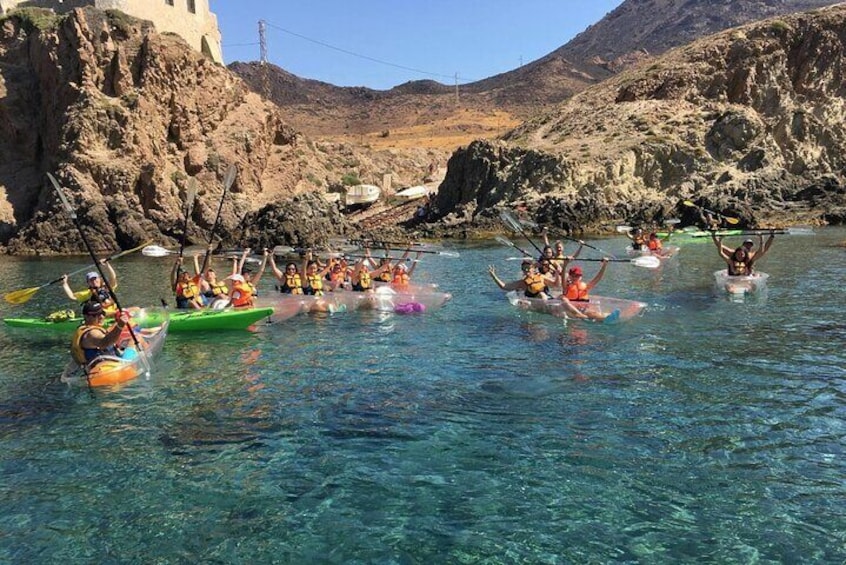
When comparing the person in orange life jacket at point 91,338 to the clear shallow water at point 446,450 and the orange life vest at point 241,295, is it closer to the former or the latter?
the clear shallow water at point 446,450

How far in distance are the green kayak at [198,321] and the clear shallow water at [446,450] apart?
54 cm

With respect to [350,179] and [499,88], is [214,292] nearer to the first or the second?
[350,179]

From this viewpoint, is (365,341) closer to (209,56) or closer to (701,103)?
(209,56)

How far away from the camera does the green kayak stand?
1314 cm

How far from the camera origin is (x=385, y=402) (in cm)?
884

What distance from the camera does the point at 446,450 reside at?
285 inches

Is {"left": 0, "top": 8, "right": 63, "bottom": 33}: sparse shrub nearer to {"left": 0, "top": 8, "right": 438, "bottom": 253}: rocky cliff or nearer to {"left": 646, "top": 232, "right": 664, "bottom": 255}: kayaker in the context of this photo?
{"left": 0, "top": 8, "right": 438, "bottom": 253}: rocky cliff

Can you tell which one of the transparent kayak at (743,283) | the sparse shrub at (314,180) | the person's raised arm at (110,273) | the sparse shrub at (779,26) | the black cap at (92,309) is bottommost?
the transparent kayak at (743,283)

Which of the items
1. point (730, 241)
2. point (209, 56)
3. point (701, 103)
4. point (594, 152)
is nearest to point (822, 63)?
point (701, 103)

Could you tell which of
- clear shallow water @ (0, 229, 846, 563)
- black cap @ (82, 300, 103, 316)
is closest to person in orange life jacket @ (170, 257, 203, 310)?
clear shallow water @ (0, 229, 846, 563)

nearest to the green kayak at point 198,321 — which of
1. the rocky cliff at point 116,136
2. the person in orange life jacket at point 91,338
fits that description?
the person in orange life jacket at point 91,338

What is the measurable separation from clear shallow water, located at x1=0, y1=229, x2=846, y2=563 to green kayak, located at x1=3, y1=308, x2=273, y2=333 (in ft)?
1.76

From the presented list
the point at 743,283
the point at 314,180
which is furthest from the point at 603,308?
the point at 314,180

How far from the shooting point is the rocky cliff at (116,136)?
3516 cm
